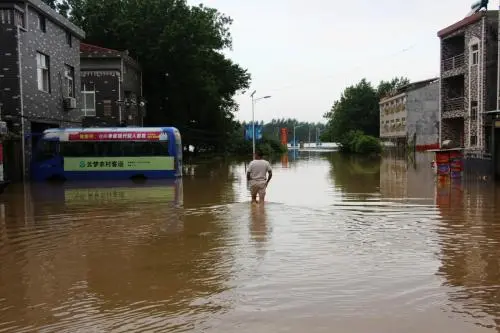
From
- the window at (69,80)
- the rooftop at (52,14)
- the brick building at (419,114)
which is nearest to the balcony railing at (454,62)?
the brick building at (419,114)

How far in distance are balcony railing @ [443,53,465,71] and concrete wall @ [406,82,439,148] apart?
2406cm

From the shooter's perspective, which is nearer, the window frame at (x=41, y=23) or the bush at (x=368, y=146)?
the window frame at (x=41, y=23)

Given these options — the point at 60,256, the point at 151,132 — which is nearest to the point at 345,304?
the point at 60,256

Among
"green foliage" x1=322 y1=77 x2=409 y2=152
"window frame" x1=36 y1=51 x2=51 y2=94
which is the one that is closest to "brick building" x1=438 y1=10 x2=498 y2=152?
"window frame" x1=36 y1=51 x2=51 y2=94

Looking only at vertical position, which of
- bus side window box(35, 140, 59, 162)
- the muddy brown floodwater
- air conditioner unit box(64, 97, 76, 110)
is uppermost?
air conditioner unit box(64, 97, 76, 110)

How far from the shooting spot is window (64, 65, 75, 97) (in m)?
28.0

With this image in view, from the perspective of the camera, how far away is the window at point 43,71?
2447 centimetres

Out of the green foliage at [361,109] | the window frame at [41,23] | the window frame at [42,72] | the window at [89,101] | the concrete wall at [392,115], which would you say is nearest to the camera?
the window frame at [41,23]

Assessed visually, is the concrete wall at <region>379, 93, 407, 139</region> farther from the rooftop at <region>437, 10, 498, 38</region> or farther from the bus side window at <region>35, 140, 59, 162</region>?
the bus side window at <region>35, 140, 59, 162</region>

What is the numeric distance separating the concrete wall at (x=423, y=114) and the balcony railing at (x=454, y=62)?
24.1 m

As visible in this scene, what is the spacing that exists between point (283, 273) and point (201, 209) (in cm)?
697

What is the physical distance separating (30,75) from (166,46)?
51.9ft

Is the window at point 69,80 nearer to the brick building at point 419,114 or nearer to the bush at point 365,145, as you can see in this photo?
the brick building at point 419,114

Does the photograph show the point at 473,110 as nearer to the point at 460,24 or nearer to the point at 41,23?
the point at 460,24
